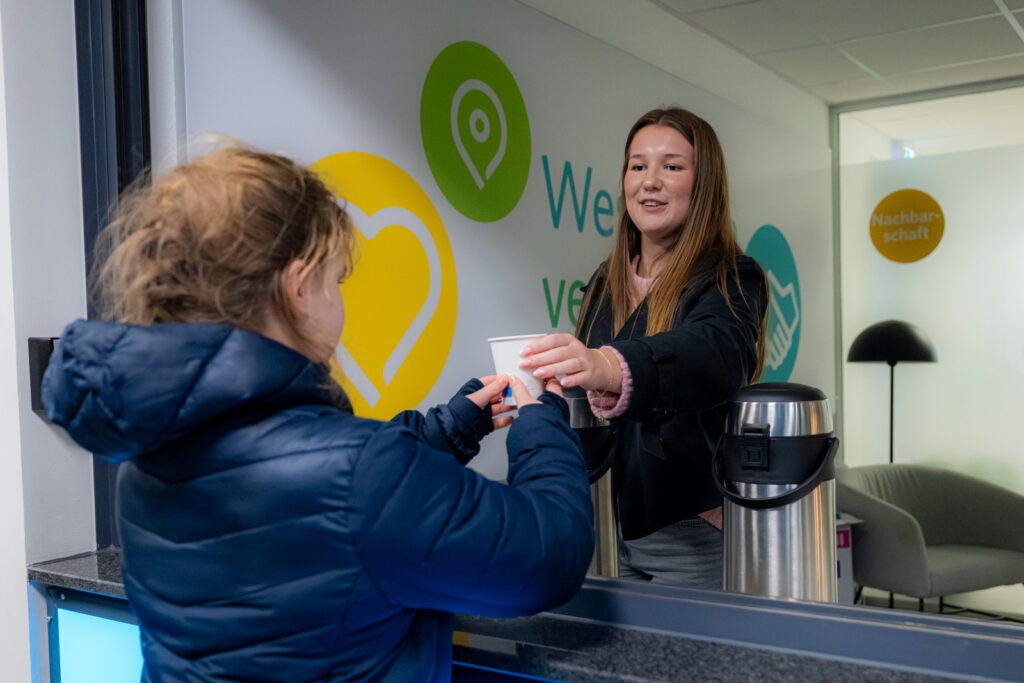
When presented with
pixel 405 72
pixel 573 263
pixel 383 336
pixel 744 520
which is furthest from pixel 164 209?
pixel 573 263

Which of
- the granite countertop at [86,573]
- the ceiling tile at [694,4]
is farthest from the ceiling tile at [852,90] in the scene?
the granite countertop at [86,573]

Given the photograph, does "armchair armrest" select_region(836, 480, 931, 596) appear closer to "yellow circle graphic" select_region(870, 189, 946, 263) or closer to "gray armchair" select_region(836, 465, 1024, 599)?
"gray armchair" select_region(836, 465, 1024, 599)

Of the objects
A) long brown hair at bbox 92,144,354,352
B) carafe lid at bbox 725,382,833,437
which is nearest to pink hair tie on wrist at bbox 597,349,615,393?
carafe lid at bbox 725,382,833,437

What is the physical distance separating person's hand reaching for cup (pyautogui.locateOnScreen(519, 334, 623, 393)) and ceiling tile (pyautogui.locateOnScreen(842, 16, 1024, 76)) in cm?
355

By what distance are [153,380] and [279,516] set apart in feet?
0.53

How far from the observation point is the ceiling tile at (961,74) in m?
4.53

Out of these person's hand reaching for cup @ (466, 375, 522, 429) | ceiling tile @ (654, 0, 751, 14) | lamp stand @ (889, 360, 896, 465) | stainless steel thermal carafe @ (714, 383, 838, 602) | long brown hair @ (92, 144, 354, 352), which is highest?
ceiling tile @ (654, 0, 751, 14)

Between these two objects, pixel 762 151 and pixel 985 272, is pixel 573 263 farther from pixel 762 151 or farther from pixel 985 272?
pixel 985 272

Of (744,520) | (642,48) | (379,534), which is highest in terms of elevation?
(642,48)

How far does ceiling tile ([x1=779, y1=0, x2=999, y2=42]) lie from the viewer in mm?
3660

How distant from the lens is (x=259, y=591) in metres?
0.81

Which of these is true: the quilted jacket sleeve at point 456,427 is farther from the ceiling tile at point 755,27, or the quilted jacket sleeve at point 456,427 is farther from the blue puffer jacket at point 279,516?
the ceiling tile at point 755,27

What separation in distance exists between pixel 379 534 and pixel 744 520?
28.7 inches

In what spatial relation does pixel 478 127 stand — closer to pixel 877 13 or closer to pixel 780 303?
pixel 877 13
